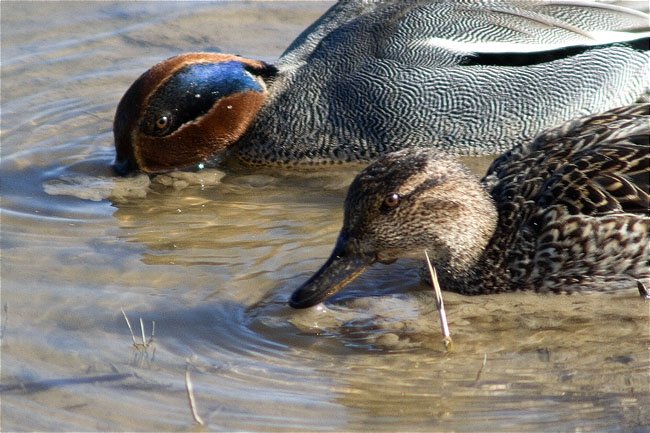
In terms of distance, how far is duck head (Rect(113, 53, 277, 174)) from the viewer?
7363 mm

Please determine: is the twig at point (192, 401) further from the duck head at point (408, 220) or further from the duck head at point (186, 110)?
the duck head at point (186, 110)

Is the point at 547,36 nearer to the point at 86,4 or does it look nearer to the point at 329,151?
the point at 329,151

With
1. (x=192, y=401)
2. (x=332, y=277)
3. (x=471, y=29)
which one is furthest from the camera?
(x=471, y=29)

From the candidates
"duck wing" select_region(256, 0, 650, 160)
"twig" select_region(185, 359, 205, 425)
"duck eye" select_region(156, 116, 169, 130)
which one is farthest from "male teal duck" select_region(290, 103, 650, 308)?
"duck eye" select_region(156, 116, 169, 130)

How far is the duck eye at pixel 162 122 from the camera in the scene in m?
7.40

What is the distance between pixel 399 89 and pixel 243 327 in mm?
2529

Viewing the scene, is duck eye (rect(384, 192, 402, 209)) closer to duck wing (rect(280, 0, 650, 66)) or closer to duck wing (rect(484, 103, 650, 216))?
duck wing (rect(484, 103, 650, 216))

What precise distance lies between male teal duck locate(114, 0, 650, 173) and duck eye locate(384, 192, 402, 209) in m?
2.00

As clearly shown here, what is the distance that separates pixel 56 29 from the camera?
935 centimetres

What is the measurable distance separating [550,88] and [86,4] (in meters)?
4.09

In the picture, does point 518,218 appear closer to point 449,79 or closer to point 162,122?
point 449,79

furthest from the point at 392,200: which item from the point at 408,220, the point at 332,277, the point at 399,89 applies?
the point at 399,89

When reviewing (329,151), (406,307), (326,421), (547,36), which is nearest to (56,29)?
(329,151)

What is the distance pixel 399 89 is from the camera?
7402mm
